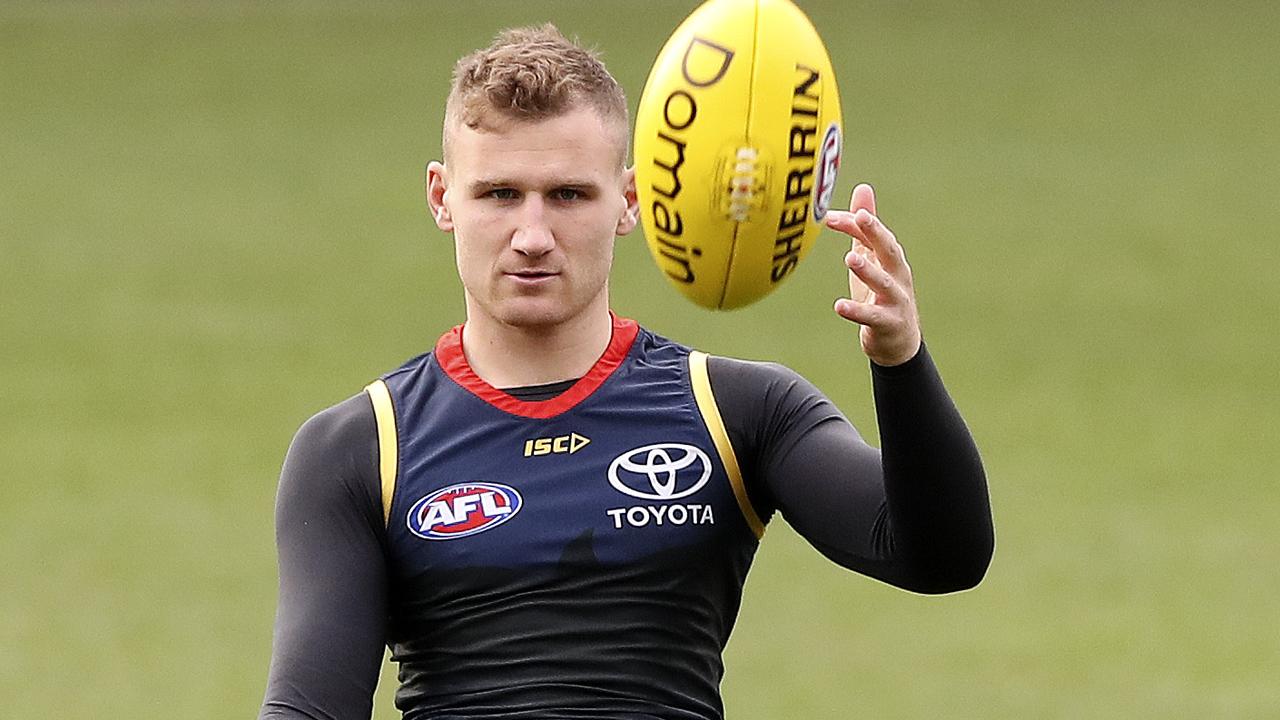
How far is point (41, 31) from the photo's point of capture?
2373 cm

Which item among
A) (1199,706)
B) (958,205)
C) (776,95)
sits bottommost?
(1199,706)

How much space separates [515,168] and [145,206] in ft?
49.2

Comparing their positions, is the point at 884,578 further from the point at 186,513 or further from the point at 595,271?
the point at 186,513

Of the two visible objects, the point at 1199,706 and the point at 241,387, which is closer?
the point at 1199,706

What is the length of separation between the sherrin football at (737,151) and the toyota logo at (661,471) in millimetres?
291

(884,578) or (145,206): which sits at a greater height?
(145,206)

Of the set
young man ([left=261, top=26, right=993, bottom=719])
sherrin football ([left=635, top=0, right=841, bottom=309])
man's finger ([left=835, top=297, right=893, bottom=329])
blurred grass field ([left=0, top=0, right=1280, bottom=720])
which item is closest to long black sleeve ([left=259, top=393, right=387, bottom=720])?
young man ([left=261, top=26, right=993, bottom=719])

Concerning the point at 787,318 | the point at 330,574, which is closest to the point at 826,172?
the point at 330,574

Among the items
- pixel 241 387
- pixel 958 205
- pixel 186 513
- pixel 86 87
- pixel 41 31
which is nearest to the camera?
pixel 186 513

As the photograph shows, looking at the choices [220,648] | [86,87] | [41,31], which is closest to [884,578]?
[220,648]

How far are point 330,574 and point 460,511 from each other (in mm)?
266

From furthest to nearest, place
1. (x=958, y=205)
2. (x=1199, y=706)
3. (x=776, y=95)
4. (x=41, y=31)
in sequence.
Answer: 1. (x=41, y=31)
2. (x=958, y=205)
3. (x=1199, y=706)
4. (x=776, y=95)

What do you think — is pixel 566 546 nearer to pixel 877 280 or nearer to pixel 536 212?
pixel 536 212

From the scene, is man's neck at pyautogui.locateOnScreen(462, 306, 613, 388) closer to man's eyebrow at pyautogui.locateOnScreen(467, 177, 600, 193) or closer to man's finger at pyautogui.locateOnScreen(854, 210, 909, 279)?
man's eyebrow at pyautogui.locateOnScreen(467, 177, 600, 193)
